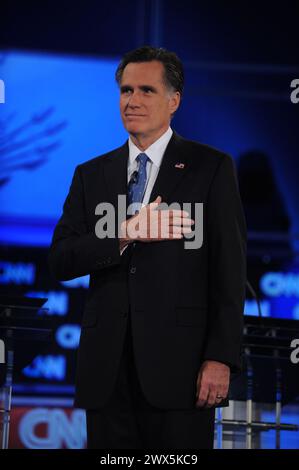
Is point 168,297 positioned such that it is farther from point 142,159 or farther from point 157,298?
point 142,159

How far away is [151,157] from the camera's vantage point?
2438 millimetres

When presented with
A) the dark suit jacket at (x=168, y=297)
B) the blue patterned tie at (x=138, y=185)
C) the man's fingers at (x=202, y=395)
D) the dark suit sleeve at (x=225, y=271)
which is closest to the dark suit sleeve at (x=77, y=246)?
the dark suit jacket at (x=168, y=297)

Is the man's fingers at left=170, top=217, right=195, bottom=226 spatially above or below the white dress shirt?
below

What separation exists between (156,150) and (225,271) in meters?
0.41

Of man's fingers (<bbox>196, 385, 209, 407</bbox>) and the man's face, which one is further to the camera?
the man's face

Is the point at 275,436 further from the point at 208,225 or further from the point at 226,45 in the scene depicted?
the point at 226,45

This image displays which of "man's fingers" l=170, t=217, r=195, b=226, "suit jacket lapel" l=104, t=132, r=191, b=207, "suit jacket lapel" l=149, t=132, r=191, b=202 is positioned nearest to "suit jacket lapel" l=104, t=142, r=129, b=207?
"suit jacket lapel" l=104, t=132, r=191, b=207

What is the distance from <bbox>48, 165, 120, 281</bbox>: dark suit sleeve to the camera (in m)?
2.27

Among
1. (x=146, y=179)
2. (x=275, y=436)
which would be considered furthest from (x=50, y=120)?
(x=146, y=179)

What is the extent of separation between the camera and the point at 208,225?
2.32 meters

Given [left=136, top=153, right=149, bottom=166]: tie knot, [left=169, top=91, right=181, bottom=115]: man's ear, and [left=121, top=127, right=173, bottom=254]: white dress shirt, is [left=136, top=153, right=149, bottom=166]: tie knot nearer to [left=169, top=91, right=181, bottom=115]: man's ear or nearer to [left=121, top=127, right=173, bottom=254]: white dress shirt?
[left=121, top=127, right=173, bottom=254]: white dress shirt

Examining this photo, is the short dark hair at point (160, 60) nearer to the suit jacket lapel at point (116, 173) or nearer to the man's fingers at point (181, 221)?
the suit jacket lapel at point (116, 173)

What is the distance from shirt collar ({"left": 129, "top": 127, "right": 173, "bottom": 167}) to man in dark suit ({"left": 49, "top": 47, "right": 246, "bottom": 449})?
0.03 m

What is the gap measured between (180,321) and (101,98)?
5.77 m
